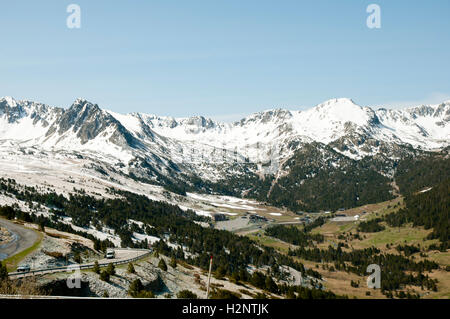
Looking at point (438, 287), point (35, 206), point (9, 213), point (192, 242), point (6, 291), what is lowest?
point (438, 287)

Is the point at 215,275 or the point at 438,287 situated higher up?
the point at 215,275

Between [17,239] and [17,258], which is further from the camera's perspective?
[17,239]

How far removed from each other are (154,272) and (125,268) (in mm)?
6954

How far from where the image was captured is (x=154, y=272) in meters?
70.2

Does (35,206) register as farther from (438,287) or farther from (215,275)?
(438,287)

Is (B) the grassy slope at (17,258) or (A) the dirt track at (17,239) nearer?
(B) the grassy slope at (17,258)

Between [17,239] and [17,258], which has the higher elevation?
[17,258]

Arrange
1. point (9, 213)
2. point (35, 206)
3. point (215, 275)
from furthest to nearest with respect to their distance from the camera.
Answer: point (35, 206)
point (9, 213)
point (215, 275)

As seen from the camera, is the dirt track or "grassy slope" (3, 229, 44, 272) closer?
"grassy slope" (3, 229, 44, 272)
